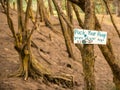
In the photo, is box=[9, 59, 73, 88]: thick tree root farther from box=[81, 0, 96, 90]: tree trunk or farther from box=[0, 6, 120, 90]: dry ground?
box=[81, 0, 96, 90]: tree trunk

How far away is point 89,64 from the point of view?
4766 mm

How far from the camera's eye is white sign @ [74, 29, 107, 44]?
449 cm

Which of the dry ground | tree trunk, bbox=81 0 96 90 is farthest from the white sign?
the dry ground

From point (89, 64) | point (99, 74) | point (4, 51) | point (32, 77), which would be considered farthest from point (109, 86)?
point (89, 64)

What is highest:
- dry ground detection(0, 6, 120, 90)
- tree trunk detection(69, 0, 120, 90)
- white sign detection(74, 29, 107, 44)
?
white sign detection(74, 29, 107, 44)

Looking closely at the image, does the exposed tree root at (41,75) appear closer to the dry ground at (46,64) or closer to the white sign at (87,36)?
the dry ground at (46,64)

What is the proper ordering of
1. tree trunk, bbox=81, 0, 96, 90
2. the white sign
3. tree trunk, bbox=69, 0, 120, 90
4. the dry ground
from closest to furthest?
the white sign, tree trunk, bbox=81, 0, 96, 90, tree trunk, bbox=69, 0, 120, 90, the dry ground

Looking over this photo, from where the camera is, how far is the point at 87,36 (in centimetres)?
456

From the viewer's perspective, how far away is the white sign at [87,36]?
4.49 metres

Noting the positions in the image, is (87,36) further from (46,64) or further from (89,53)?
(46,64)

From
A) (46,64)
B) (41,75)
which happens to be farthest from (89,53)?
(46,64)

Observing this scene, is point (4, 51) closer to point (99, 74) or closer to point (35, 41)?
point (35, 41)

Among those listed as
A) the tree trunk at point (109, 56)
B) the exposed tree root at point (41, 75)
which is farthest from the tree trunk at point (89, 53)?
the exposed tree root at point (41, 75)

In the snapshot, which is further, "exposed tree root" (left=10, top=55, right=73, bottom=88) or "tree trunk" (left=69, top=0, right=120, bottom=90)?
"exposed tree root" (left=10, top=55, right=73, bottom=88)
